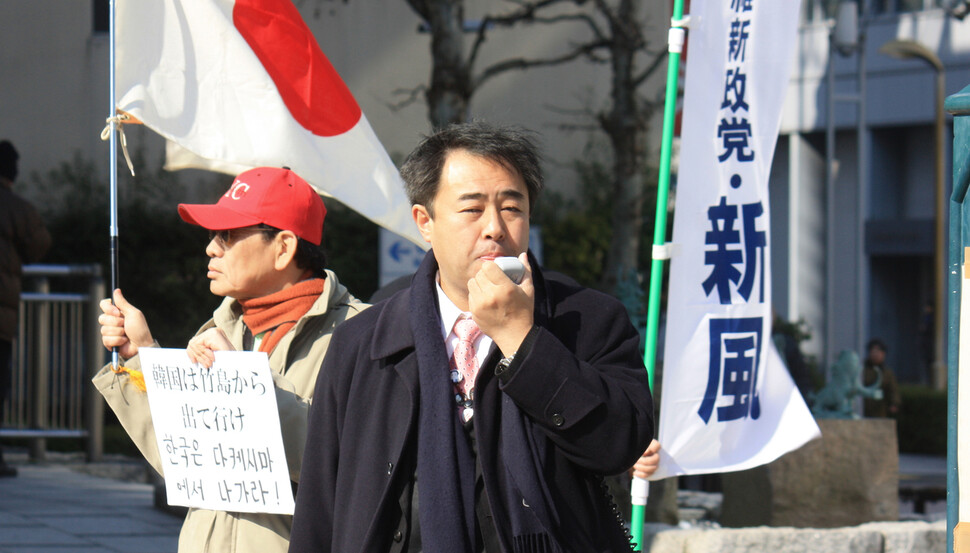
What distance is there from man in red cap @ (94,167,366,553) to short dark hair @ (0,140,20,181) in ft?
17.0

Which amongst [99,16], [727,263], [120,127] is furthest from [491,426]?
[99,16]

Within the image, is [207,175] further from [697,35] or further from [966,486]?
[966,486]

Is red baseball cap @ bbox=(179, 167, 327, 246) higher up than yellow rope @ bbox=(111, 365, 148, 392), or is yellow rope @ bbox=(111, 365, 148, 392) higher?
red baseball cap @ bbox=(179, 167, 327, 246)

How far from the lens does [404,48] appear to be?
18.7 meters

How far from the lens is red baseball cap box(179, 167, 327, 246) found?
3455 millimetres

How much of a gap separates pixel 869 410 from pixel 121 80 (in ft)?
41.0

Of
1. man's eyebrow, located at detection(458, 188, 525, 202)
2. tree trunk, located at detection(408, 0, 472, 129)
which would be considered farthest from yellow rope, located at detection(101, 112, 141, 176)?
tree trunk, located at detection(408, 0, 472, 129)

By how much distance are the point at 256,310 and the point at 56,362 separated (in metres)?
7.26

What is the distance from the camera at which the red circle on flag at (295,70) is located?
4.58m

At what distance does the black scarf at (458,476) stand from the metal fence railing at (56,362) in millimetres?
7786

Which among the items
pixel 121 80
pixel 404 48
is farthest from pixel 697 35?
pixel 404 48

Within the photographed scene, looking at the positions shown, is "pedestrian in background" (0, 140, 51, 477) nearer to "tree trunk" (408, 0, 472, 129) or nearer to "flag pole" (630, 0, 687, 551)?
"tree trunk" (408, 0, 472, 129)

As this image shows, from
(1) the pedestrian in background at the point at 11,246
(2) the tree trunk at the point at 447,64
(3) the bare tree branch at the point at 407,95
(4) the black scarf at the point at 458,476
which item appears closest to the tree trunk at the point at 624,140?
(2) the tree trunk at the point at 447,64

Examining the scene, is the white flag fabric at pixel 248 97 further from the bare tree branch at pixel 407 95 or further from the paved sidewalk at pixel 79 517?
the bare tree branch at pixel 407 95
